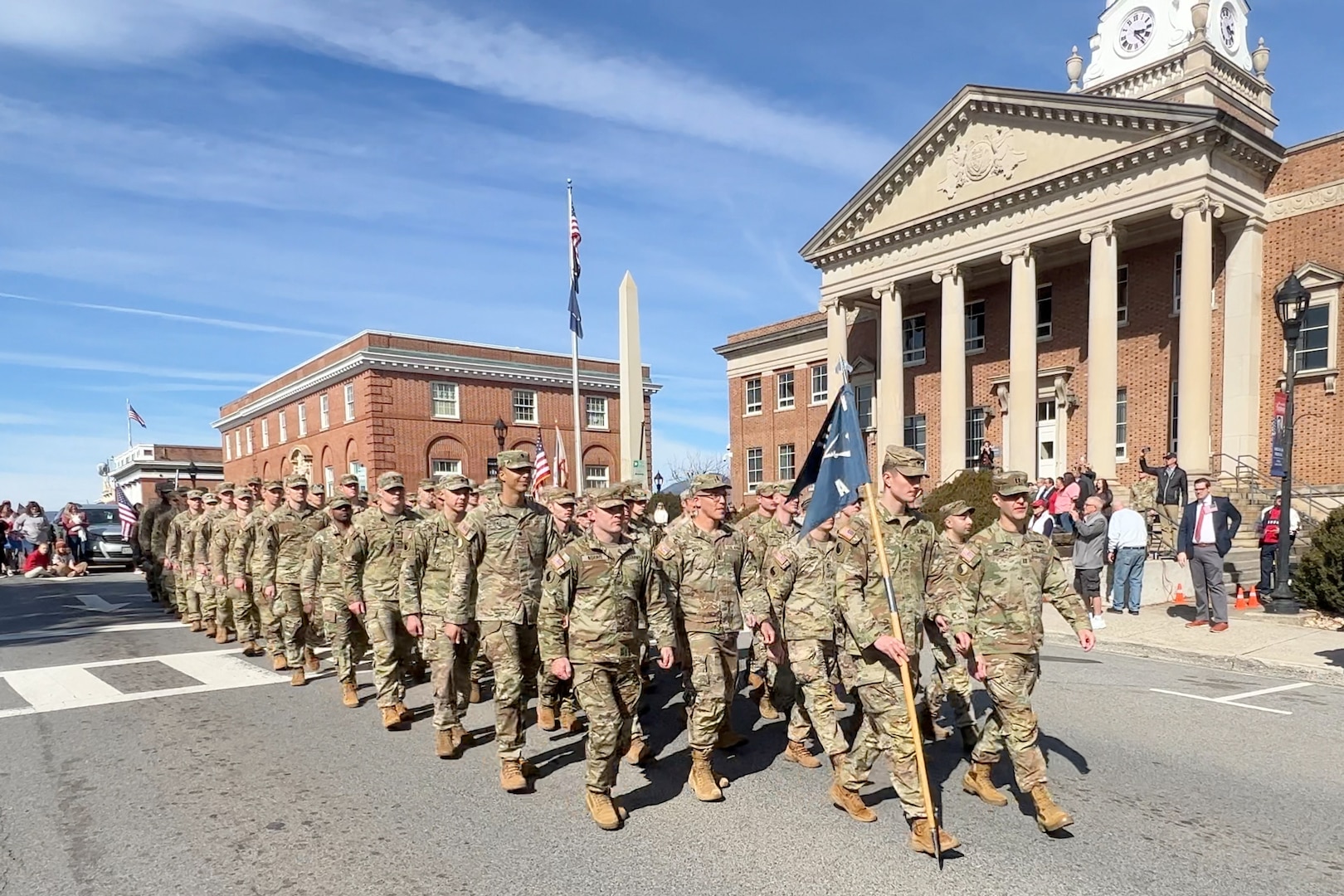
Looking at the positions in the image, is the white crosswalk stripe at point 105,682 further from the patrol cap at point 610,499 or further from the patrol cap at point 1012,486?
the patrol cap at point 1012,486

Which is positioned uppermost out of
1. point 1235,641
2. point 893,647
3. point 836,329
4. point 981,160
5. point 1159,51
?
point 1159,51

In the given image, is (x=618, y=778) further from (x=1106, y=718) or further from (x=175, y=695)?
(x=175, y=695)

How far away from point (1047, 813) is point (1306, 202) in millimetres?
23091

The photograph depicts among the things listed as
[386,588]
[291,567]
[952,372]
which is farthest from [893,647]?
[952,372]

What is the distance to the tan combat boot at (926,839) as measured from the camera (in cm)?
425

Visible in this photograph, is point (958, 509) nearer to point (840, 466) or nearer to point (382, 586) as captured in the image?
point (840, 466)

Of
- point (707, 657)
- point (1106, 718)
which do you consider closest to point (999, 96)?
point (1106, 718)

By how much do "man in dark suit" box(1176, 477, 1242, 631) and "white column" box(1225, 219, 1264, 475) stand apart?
1133 centimetres

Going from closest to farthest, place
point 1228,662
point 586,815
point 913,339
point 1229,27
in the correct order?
point 586,815 → point 1228,662 → point 913,339 → point 1229,27

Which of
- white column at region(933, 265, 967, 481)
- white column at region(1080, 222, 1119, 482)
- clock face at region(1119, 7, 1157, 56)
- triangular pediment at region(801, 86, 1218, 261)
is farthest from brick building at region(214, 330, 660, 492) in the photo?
clock face at region(1119, 7, 1157, 56)

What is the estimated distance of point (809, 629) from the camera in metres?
5.61

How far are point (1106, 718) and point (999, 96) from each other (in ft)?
72.8

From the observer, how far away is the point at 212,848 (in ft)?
14.6

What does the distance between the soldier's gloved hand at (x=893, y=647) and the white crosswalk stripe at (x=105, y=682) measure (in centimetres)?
682
